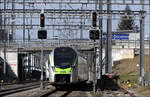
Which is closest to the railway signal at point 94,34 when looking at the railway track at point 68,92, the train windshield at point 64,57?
the train windshield at point 64,57

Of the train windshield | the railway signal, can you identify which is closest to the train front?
the train windshield

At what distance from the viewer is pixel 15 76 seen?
6194 centimetres

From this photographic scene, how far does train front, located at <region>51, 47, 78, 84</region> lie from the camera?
2661cm

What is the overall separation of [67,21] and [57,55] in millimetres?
23463

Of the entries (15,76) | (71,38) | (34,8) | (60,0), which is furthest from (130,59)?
(60,0)

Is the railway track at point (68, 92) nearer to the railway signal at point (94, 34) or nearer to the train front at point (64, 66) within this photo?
the train front at point (64, 66)

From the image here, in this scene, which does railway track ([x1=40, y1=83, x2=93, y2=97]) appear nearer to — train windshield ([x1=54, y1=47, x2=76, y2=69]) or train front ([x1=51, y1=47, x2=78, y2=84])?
train front ([x1=51, y1=47, x2=78, y2=84])

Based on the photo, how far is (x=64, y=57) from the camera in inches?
1068

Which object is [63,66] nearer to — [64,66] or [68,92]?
[64,66]

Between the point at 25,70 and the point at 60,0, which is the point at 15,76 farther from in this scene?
the point at 60,0

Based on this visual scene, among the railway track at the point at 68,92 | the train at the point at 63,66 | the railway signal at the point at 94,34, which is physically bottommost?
the railway track at the point at 68,92

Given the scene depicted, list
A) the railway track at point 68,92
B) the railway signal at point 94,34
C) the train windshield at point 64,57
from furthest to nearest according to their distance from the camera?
the train windshield at point 64,57, the railway signal at point 94,34, the railway track at point 68,92

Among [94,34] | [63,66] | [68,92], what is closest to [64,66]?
[63,66]

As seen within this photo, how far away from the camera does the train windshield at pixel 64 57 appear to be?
26812mm
